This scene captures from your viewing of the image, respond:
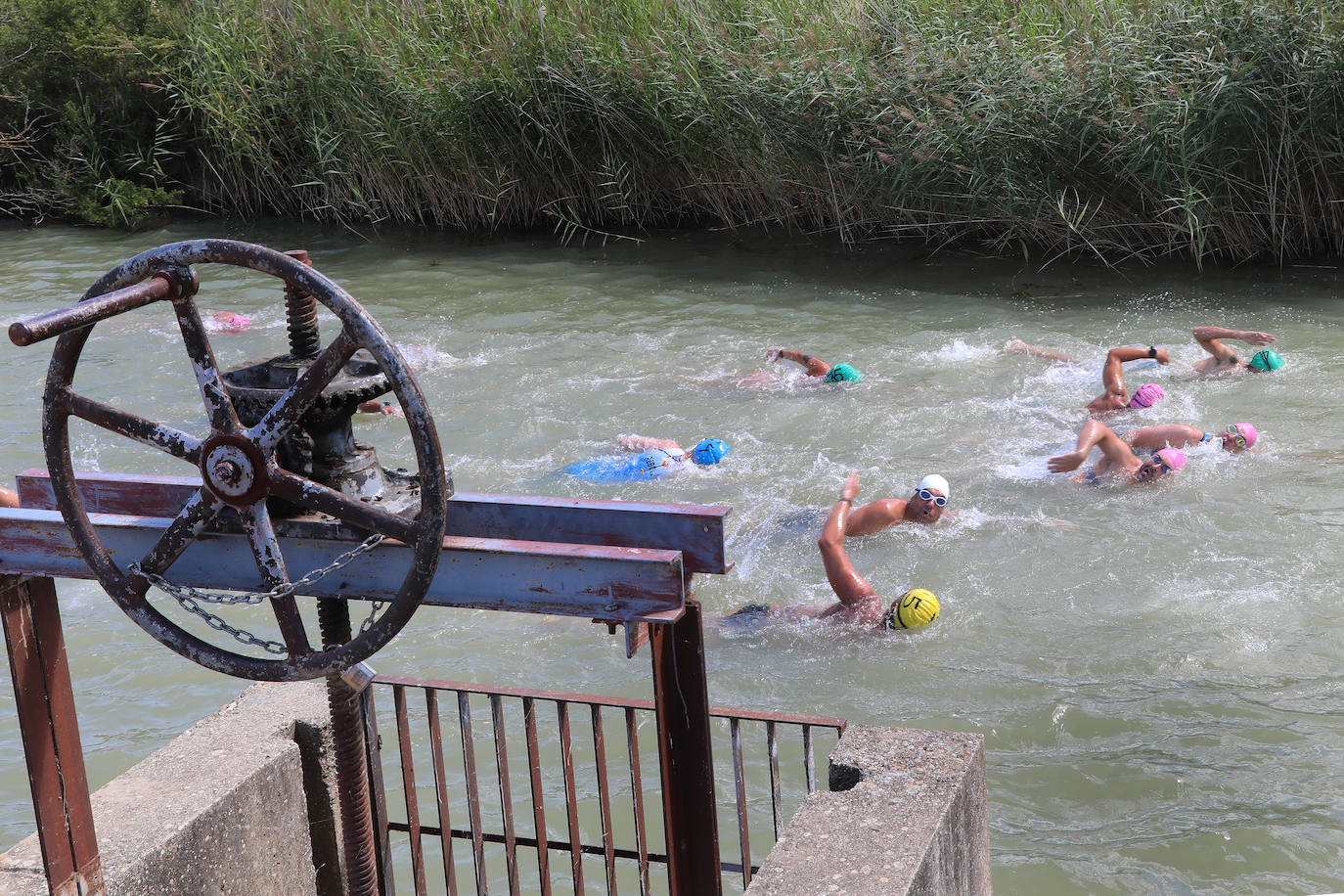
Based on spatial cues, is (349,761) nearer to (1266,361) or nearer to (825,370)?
(825,370)

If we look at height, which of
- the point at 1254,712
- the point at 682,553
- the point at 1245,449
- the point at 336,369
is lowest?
the point at 1254,712

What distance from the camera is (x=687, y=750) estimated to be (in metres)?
2.80

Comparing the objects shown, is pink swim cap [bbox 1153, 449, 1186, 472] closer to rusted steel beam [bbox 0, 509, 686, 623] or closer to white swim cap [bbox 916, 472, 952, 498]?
white swim cap [bbox 916, 472, 952, 498]

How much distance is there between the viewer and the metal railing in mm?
3758

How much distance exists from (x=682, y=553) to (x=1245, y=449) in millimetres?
7126

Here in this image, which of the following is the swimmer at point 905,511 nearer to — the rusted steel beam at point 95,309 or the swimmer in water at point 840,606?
the swimmer in water at point 840,606

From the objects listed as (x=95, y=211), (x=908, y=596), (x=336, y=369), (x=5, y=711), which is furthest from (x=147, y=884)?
(x=95, y=211)

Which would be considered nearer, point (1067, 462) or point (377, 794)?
point (377, 794)

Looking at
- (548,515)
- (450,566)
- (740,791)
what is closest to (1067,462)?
(740,791)

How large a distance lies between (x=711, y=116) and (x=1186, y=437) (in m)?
7.15

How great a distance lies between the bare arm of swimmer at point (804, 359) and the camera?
34.1ft

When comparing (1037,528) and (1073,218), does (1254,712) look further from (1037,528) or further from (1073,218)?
(1073,218)

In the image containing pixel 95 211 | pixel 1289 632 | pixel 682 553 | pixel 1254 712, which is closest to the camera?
pixel 682 553

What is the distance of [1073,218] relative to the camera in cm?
1267
